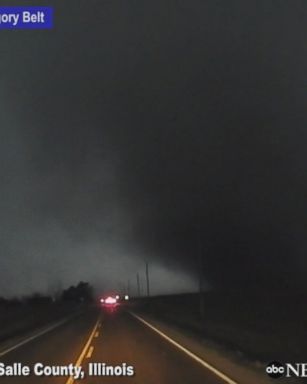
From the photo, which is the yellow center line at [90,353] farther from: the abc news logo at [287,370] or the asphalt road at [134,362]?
the abc news logo at [287,370]

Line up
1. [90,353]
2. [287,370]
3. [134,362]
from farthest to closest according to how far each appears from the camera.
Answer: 1. [90,353]
2. [134,362]
3. [287,370]

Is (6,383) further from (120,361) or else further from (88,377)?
(120,361)

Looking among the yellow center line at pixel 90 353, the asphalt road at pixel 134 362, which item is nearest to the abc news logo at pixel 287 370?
the asphalt road at pixel 134 362

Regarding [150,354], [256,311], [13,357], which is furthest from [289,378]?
[256,311]

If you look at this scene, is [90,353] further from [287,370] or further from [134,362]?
[287,370]

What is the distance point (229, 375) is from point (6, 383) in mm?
5159

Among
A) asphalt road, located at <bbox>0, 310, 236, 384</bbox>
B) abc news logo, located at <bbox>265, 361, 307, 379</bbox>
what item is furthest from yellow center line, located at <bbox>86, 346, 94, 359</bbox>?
abc news logo, located at <bbox>265, 361, 307, 379</bbox>

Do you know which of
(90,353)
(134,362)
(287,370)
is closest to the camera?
(287,370)

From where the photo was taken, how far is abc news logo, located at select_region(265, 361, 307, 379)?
1186 cm

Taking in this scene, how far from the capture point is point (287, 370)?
39.9ft

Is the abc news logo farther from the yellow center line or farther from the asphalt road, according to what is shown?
the yellow center line

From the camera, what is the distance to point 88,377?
507 inches

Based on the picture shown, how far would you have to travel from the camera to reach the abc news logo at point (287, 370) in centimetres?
1186

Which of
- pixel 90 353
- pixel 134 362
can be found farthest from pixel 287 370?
pixel 90 353
